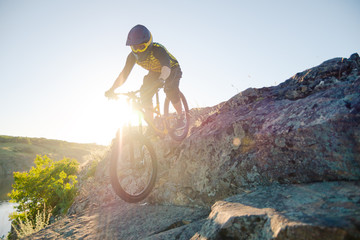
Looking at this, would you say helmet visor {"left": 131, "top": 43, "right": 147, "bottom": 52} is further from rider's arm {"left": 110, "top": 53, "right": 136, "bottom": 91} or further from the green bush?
the green bush

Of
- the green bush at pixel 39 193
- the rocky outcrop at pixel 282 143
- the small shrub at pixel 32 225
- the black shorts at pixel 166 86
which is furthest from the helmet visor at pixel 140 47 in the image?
the green bush at pixel 39 193

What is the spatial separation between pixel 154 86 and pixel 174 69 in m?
1.13

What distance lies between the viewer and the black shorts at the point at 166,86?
4.09 meters

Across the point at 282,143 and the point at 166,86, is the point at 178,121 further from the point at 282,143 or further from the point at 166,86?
the point at 282,143

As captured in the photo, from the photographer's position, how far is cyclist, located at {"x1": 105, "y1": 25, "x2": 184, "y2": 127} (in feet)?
12.6

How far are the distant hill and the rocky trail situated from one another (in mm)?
26041

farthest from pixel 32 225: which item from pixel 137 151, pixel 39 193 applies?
pixel 137 151

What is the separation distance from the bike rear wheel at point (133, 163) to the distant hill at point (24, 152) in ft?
82.3

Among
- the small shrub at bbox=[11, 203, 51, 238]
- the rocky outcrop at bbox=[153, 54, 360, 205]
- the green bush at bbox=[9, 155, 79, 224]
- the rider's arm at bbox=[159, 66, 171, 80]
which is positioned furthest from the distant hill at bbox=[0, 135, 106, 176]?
the rocky outcrop at bbox=[153, 54, 360, 205]

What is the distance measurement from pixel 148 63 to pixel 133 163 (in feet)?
7.84

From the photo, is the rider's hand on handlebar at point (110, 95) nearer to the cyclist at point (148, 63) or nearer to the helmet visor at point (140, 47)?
the cyclist at point (148, 63)

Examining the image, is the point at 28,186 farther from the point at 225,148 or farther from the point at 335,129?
the point at 335,129

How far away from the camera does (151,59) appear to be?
4.38m

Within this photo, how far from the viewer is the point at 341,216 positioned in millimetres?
1159
